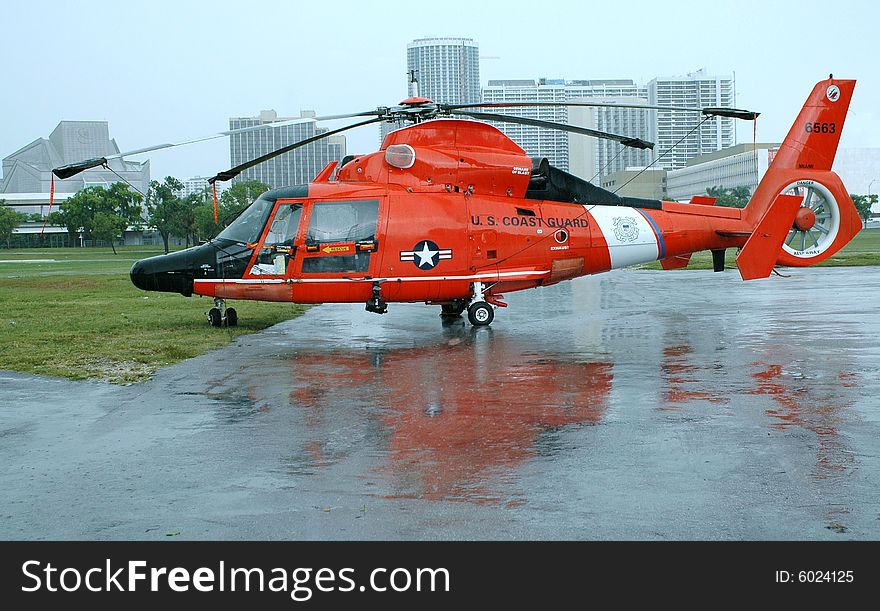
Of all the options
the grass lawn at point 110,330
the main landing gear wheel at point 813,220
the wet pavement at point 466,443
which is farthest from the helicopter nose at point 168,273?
the main landing gear wheel at point 813,220

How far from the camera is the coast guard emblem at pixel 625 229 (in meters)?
17.0

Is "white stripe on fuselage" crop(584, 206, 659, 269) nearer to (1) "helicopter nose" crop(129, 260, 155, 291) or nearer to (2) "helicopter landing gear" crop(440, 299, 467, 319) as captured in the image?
(2) "helicopter landing gear" crop(440, 299, 467, 319)

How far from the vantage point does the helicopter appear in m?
15.5

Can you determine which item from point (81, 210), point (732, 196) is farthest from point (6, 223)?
point (732, 196)

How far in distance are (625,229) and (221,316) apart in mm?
7594

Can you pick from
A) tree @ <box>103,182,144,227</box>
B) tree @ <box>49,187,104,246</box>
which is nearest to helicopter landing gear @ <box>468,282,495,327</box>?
tree @ <box>49,187,104,246</box>

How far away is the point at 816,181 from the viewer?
60.4 feet

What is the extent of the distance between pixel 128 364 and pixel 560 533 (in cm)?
863

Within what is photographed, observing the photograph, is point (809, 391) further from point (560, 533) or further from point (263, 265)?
point (263, 265)

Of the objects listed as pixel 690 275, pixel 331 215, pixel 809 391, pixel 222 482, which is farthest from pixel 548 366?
pixel 690 275

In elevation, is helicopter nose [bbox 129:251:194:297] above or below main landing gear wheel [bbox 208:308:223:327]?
above

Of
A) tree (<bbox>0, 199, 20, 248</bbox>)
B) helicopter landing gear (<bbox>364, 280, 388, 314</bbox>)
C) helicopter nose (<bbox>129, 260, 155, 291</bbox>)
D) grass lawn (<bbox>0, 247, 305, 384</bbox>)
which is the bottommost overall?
grass lawn (<bbox>0, 247, 305, 384</bbox>)

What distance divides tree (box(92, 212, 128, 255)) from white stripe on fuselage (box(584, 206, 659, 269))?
8469 centimetres
